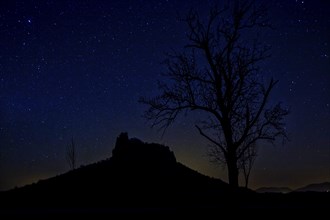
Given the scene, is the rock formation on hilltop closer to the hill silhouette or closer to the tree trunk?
the hill silhouette

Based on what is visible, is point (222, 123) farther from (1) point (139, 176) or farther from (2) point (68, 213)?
(1) point (139, 176)

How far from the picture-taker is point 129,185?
37.3 meters

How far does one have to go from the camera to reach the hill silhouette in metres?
30.0

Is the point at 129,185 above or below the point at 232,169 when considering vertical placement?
above

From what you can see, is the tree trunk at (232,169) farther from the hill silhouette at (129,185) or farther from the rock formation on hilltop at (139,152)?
the rock formation on hilltop at (139,152)

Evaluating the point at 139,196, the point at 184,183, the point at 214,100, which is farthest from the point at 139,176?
the point at 214,100

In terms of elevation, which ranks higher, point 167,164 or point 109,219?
point 167,164

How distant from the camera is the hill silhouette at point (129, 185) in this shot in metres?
30.0

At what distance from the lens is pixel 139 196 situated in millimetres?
32500

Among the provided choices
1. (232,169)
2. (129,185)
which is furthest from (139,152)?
(232,169)

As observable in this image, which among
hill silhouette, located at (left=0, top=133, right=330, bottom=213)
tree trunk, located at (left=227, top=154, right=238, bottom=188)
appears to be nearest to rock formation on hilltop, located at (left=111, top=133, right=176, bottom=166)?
hill silhouette, located at (left=0, top=133, right=330, bottom=213)

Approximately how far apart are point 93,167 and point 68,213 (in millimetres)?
30551

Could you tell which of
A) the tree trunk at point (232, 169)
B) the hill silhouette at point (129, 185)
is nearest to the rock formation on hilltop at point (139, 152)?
the hill silhouette at point (129, 185)

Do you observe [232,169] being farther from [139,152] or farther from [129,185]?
[139,152]
